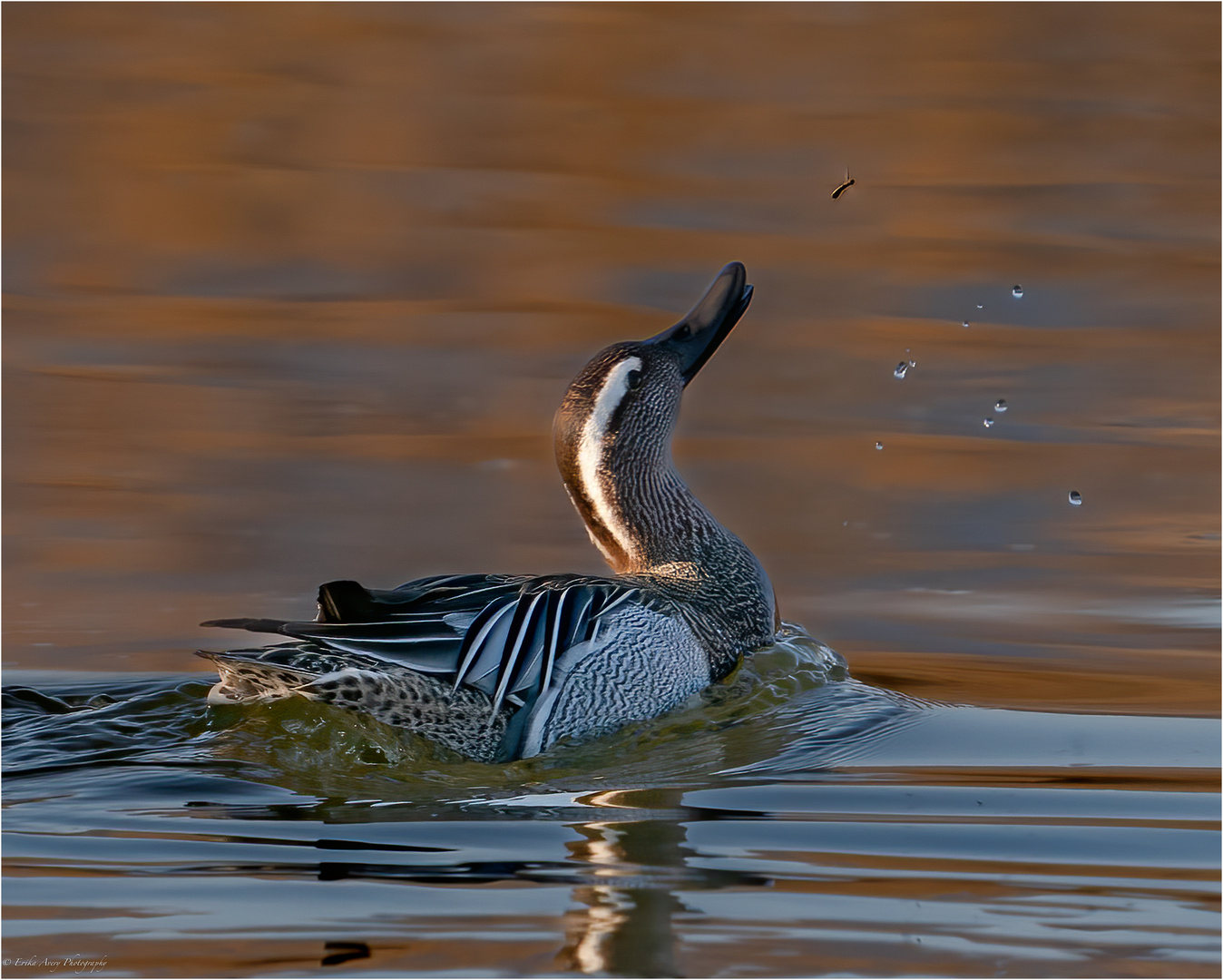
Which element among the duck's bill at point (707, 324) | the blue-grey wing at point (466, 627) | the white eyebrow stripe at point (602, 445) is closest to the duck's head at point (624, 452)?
the white eyebrow stripe at point (602, 445)

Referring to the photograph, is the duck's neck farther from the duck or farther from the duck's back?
the duck's back

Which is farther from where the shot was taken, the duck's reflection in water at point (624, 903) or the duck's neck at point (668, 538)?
the duck's neck at point (668, 538)

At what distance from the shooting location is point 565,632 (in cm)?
496

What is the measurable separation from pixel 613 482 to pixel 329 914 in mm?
2861

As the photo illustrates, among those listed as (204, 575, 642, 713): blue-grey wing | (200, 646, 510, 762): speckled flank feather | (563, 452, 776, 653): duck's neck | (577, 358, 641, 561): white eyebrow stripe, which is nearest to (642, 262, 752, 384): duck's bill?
(577, 358, 641, 561): white eyebrow stripe

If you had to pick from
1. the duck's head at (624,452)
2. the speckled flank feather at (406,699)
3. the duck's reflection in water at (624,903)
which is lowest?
the duck's reflection in water at (624,903)

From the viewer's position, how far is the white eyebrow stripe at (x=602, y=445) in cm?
591

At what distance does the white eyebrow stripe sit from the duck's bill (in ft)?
0.94

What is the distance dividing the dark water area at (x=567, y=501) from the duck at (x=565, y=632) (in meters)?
0.13

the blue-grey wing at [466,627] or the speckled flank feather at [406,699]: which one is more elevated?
the blue-grey wing at [466,627]

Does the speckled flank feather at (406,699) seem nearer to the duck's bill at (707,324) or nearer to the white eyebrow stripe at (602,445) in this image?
the white eyebrow stripe at (602,445)

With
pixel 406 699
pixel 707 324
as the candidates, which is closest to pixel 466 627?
pixel 406 699

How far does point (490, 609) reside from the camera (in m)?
4.86

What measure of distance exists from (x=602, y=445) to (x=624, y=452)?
9 cm
